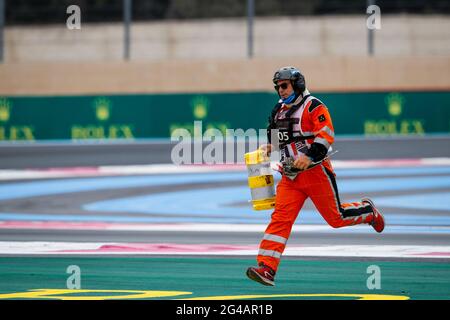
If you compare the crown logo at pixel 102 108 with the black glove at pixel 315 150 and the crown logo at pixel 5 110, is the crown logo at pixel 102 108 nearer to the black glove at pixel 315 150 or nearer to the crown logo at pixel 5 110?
the crown logo at pixel 5 110

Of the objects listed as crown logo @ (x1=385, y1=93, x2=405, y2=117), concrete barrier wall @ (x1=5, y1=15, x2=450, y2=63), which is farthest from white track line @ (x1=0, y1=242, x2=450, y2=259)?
concrete barrier wall @ (x1=5, y1=15, x2=450, y2=63)

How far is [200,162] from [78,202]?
21.0 ft

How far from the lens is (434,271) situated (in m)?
9.07

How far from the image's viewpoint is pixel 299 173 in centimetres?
853

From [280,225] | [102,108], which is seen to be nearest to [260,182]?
[280,225]

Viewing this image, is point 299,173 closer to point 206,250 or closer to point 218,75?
point 206,250

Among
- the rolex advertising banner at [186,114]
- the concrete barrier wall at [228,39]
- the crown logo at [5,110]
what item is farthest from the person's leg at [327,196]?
the concrete barrier wall at [228,39]

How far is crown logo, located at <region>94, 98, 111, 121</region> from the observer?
23953mm

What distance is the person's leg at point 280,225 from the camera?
8.30 meters

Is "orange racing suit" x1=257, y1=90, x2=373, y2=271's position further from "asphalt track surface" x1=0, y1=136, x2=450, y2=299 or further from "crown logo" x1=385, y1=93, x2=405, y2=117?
"crown logo" x1=385, y1=93, x2=405, y2=117

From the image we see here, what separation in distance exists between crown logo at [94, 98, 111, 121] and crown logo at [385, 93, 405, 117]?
6915mm
